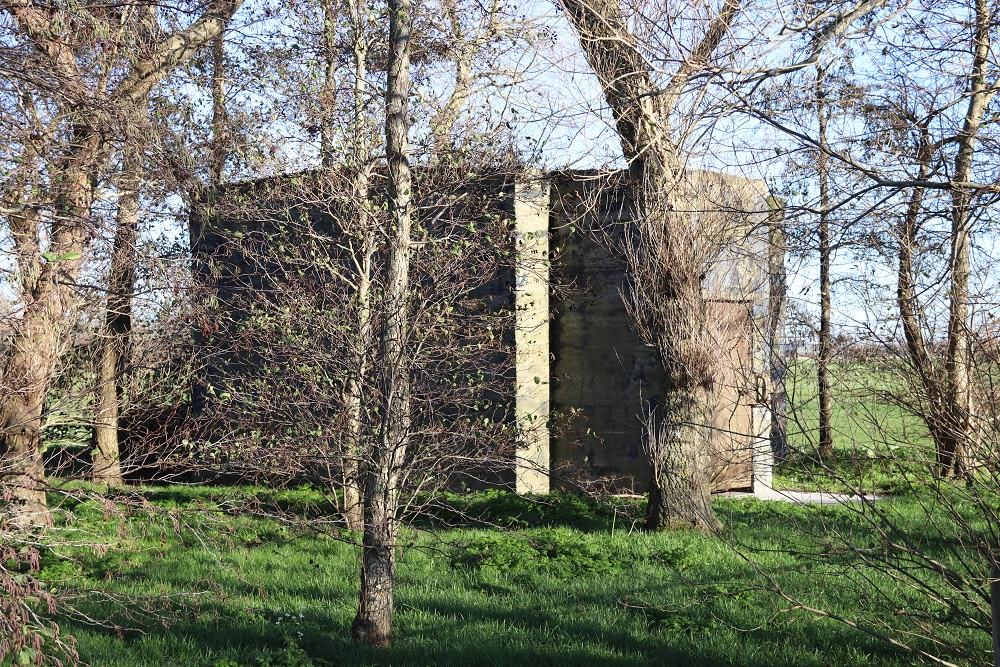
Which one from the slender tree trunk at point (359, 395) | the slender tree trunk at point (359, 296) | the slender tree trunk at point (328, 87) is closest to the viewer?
the slender tree trunk at point (359, 395)

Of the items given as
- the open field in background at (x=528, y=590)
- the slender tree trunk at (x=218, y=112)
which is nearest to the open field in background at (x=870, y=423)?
the open field in background at (x=528, y=590)

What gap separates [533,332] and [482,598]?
543 cm

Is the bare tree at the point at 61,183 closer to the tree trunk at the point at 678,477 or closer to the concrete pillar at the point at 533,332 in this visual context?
the concrete pillar at the point at 533,332

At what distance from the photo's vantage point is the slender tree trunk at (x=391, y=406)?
19.6 feet

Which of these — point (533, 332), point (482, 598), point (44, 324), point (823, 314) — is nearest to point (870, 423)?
point (823, 314)

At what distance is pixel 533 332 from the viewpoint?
40.0 feet

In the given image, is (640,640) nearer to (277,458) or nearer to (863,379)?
(863,379)

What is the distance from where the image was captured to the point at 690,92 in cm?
496

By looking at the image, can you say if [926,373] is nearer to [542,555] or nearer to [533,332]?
[542,555]

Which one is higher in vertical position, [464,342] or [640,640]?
[464,342]

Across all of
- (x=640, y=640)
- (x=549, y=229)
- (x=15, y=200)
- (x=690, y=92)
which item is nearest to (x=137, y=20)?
(x=15, y=200)

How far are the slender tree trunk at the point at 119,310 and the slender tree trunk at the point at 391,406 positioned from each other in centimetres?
164

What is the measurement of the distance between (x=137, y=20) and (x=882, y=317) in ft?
25.4

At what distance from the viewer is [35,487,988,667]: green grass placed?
5.89 m
